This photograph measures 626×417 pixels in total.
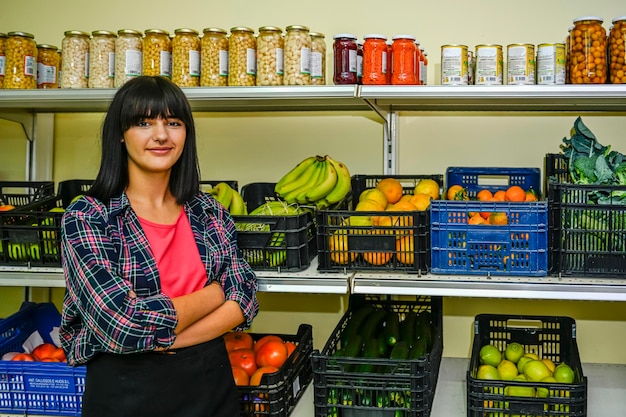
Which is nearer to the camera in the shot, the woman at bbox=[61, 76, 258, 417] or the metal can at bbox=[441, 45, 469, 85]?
the woman at bbox=[61, 76, 258, 417]

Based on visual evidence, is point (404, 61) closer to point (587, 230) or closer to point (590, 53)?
point (590, 53)

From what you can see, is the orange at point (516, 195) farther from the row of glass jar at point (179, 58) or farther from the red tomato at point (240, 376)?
the red tomato at point (240, 376)

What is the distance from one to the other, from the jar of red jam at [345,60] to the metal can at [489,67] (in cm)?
42

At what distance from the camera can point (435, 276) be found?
2240mm

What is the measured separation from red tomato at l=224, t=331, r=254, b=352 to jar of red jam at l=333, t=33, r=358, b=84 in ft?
3.25

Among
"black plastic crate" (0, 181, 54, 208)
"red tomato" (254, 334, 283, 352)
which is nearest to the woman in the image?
"red tomato" (254, 334, 283, 352)

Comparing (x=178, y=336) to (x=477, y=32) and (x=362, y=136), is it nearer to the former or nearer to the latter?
(x=362, y=136)

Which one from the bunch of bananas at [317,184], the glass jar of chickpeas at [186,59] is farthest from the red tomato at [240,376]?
the glass jar of chickpeas at [186,59]

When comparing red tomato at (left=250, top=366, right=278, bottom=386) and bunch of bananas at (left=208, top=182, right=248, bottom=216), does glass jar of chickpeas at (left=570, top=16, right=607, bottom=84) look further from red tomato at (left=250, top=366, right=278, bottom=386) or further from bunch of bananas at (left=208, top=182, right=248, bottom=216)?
red tomato at (left=250, top=366, right=278, bottom=386)

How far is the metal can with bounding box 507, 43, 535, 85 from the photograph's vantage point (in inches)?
90.8

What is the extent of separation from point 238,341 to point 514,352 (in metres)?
0.98

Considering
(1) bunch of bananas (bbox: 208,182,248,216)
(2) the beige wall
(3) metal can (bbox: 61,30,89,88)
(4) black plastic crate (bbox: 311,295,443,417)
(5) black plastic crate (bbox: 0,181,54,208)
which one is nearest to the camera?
(4) black plastic crate (bbox: 311,295,443,417)

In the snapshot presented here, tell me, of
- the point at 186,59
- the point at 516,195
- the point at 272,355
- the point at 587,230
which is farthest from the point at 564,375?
the point at 186,59

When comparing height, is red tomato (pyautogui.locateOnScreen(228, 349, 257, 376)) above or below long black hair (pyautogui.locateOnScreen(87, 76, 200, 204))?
below
